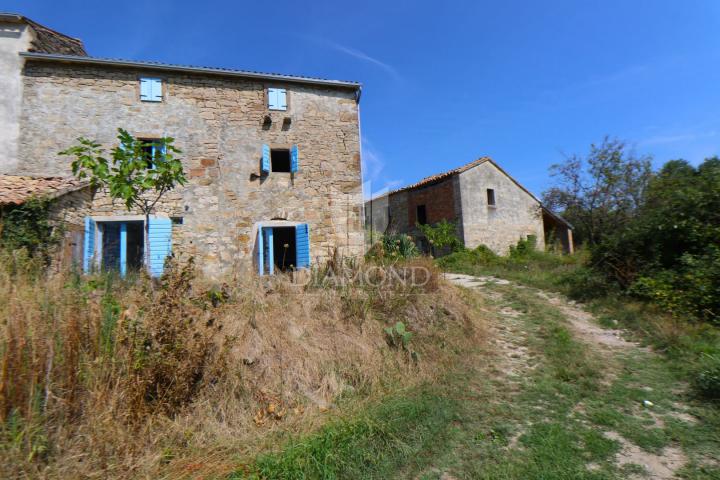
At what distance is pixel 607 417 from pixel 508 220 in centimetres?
1517

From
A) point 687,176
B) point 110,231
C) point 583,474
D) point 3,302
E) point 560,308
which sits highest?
point 687,176

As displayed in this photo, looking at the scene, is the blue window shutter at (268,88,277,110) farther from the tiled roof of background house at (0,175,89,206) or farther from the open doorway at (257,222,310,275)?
the tiled roof of background house at (0,175,89,206)

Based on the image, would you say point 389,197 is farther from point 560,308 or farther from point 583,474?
point 583,474

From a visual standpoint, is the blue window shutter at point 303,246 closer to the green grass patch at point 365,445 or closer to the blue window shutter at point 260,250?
the blue window shutter at point 260,250

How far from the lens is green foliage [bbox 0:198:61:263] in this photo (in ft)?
20.6

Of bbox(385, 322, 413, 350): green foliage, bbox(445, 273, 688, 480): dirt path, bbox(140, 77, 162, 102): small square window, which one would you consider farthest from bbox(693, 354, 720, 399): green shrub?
bbox(140, 77, 162, 102): small square window

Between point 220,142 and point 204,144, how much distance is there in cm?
39

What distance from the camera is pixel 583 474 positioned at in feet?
8.44

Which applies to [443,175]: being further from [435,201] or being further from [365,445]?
[365,445]

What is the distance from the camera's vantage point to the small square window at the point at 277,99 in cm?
993

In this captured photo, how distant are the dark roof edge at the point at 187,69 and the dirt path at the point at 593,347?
261 inches

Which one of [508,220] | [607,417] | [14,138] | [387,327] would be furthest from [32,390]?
[508,220]

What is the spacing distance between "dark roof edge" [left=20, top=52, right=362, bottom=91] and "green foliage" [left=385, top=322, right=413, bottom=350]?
7.89m

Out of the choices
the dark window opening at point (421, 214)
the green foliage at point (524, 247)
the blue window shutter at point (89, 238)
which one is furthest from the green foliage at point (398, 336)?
the dark window opening at point (421, 214)
